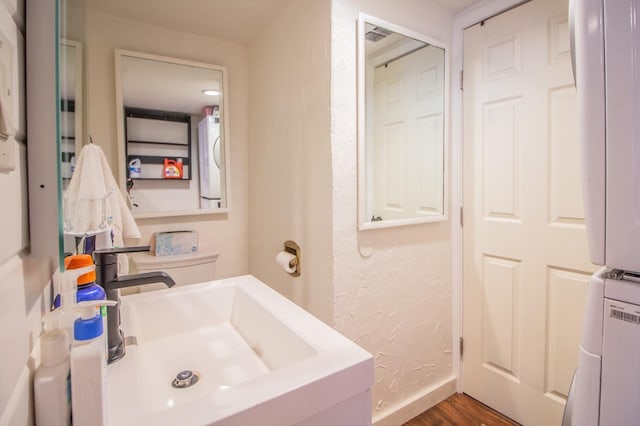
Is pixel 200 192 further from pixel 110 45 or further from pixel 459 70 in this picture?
pixel 459 70

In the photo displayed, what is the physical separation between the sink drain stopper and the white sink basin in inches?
0.5

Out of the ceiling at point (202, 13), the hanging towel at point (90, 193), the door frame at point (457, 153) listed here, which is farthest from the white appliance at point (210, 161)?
the door frame at point (457, 153)

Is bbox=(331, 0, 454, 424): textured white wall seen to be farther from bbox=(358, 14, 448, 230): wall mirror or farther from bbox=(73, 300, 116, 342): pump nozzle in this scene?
bbox=(73, 300, 116, 342): pump nozzle

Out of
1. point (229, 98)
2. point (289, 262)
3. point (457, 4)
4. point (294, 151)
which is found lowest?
point (289, 262)

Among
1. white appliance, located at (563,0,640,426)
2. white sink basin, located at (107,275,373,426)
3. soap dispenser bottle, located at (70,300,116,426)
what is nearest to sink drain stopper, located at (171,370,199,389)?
white sink basin, located at (107,275,373,426)

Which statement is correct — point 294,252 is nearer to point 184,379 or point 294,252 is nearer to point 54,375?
point 184,379

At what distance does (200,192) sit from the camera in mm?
1925

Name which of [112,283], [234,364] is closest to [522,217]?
[234,364]

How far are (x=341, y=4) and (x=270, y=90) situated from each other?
65 cm

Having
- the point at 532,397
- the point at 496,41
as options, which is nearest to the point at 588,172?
the point at 496,41

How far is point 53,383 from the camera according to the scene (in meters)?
0.40

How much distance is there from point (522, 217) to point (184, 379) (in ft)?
5.09

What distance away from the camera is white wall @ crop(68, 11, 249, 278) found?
167 cm

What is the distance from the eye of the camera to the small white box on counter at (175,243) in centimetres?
179
